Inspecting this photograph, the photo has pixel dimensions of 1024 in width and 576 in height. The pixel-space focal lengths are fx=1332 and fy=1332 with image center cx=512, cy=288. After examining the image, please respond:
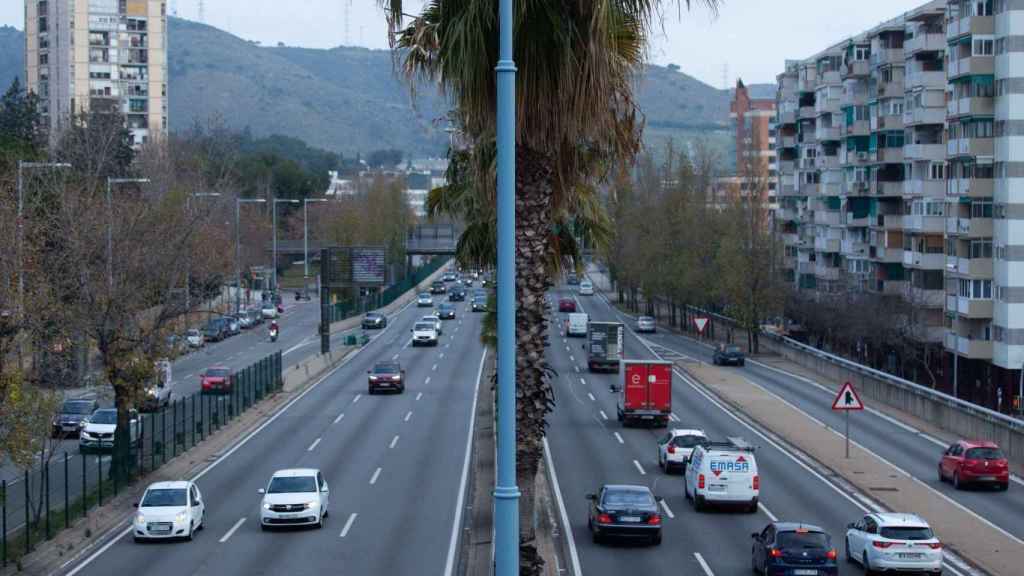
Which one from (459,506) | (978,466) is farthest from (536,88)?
(978,466)

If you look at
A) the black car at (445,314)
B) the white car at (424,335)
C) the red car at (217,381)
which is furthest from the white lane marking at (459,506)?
the black car at (445,314)

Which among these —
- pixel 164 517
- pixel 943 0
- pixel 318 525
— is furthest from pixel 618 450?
pixel 943 0

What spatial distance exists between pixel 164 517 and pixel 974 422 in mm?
29336

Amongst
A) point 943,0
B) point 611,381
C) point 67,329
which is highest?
point 943,0

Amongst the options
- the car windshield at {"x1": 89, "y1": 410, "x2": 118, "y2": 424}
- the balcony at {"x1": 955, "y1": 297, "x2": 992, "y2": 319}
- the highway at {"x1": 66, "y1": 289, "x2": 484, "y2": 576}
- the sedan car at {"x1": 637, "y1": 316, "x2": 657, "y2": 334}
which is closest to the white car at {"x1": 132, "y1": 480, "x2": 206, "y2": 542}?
the highway at {"x1": 66, "y1": 289, "x2": 484, "y2": 576}

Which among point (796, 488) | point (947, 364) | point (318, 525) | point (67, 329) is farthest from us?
point (947, 364)

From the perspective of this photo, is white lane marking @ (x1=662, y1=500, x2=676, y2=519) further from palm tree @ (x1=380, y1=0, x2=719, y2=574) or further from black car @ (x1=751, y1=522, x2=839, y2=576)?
palm tree @ (x1=380, y1=0, x2=719, y2=574)

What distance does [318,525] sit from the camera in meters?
31.4

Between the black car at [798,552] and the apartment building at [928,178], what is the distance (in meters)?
43.2

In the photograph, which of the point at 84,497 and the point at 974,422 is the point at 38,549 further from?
the point at 974,422

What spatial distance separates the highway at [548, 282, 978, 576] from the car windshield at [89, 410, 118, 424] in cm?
1496

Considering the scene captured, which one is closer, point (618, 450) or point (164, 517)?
point (164, 517)

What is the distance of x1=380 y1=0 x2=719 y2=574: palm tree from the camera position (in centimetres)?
1482

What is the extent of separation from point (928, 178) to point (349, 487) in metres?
52.3
